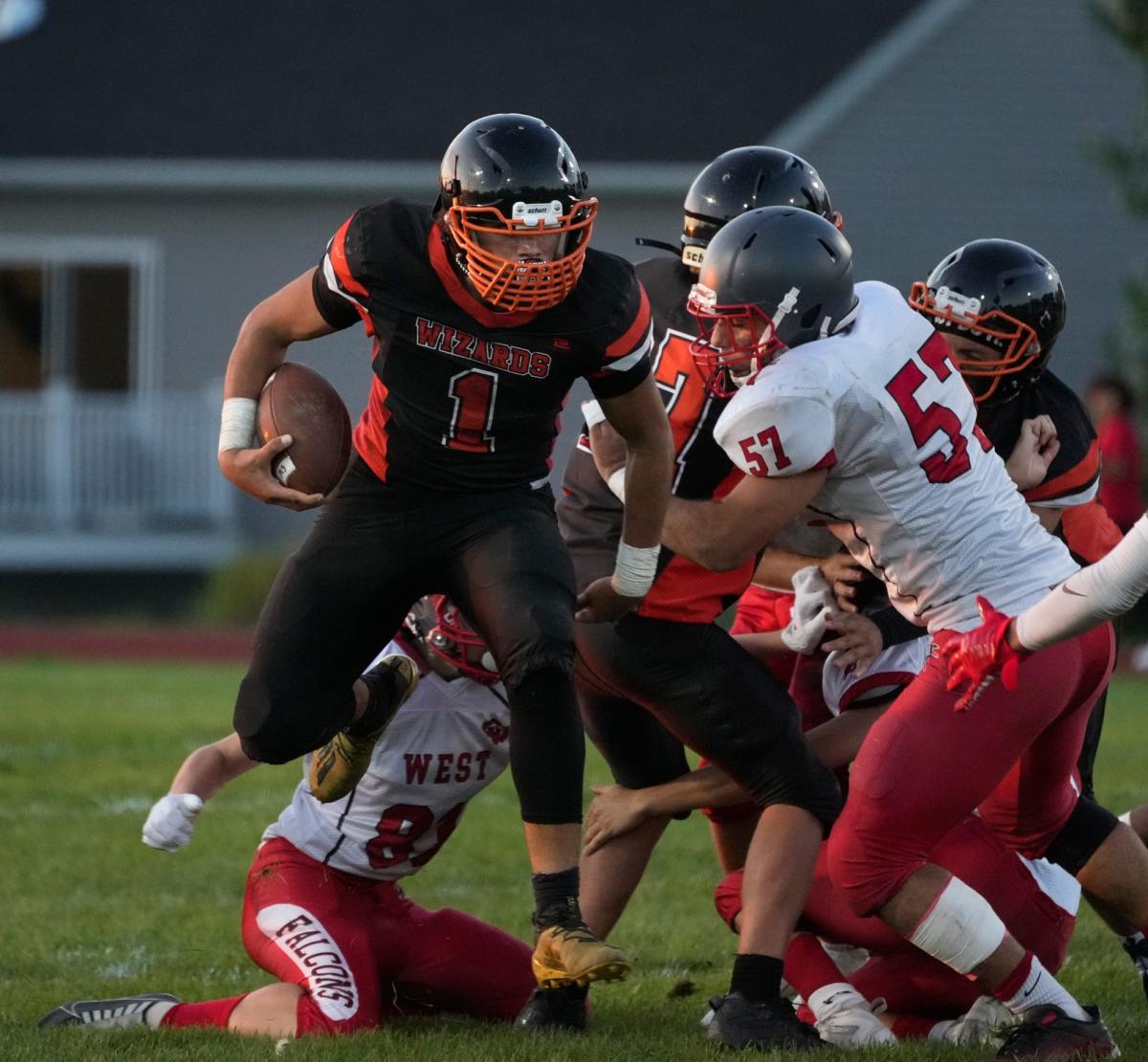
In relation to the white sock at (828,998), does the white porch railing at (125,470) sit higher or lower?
lower

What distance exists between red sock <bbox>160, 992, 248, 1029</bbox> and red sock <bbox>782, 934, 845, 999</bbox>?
1298mm

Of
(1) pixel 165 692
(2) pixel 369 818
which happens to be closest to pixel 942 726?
(2) pixel 369 818

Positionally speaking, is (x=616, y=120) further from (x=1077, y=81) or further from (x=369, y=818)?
(x=369, y=818)

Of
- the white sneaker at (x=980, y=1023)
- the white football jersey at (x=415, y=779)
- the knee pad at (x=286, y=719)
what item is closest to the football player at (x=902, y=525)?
the white sneaker at (x=980, y=1023)

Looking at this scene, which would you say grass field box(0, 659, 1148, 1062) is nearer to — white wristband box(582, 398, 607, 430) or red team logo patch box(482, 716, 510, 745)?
red team logo patch box(482, 716, 510, 745)

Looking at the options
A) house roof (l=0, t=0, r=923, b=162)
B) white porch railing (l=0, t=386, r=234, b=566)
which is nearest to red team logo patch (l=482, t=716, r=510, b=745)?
white porch railing (l=0, t=386, r=234, b=566)

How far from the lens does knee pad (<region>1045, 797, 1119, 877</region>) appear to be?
14.4 ft

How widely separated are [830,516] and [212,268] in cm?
1337

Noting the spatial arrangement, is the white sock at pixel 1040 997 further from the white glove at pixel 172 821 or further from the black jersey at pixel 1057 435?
the white glove at pixel 172 821

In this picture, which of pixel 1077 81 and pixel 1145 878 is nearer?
pixel 1145 878

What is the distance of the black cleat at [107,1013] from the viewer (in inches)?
175

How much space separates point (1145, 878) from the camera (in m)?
4.39

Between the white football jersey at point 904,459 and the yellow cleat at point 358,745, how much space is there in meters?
1.02

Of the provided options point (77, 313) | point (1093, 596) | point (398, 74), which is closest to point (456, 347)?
point (1093, 596)
